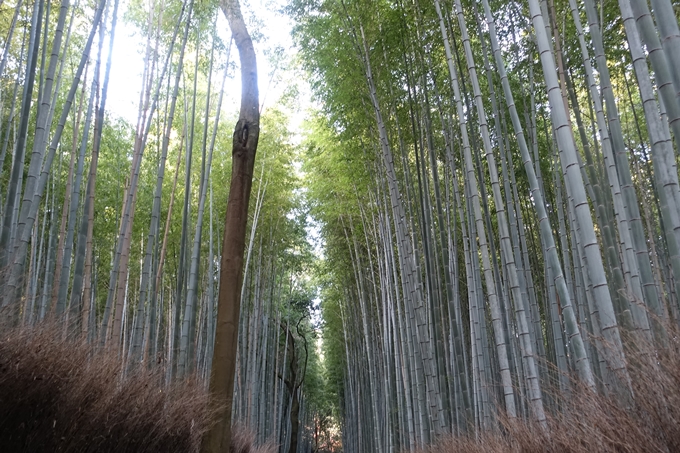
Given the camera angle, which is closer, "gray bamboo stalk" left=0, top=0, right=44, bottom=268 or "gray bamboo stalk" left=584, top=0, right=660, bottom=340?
"gray bamboo stalk" left=584, top=0, right=660, bottom=340

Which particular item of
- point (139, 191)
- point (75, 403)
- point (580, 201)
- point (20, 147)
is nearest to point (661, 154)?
point (580, 201)

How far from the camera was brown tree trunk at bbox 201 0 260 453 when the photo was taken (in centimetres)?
255

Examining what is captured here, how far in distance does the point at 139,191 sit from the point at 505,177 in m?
5.42

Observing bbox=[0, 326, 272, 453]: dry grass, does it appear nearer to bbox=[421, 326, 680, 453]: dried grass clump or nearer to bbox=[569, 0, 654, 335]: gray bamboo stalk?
bbox=[421, 326, 680, 453]: dried grass clump

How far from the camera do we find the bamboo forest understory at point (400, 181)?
2.12m

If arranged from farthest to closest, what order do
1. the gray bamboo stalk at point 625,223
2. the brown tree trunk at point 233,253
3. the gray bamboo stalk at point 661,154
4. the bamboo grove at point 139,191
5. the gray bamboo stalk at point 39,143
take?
the bamboo grove at point 139,191 < the brown tree trunk at point 233,253 < the gray bamboo stalk at point 39,143 < the gray bamboo stalk at point 625,223 < the gray bamboo stalk at point 661,154

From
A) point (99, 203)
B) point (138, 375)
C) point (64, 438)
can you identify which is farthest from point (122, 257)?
point (99, 203)

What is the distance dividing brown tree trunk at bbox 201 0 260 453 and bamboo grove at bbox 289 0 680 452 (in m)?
1.23

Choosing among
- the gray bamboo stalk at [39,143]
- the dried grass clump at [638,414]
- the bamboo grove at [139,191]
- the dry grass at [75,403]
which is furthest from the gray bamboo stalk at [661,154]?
the gray bamboo stalk at [39,143]

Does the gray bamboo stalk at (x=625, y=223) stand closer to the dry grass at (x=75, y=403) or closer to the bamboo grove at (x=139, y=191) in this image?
the dry grass at (x=75, y=403)

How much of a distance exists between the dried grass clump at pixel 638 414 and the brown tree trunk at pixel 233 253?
1.61 metres

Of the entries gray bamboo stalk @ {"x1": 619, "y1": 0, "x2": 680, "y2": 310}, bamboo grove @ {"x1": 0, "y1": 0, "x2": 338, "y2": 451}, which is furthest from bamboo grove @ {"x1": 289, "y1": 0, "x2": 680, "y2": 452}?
bamboo grove @ {"x1": 0, "y1": 0, "x2": 338, "y2": 451}

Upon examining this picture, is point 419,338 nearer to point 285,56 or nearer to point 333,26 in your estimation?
point 333,26

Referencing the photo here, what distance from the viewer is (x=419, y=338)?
13.2ft
